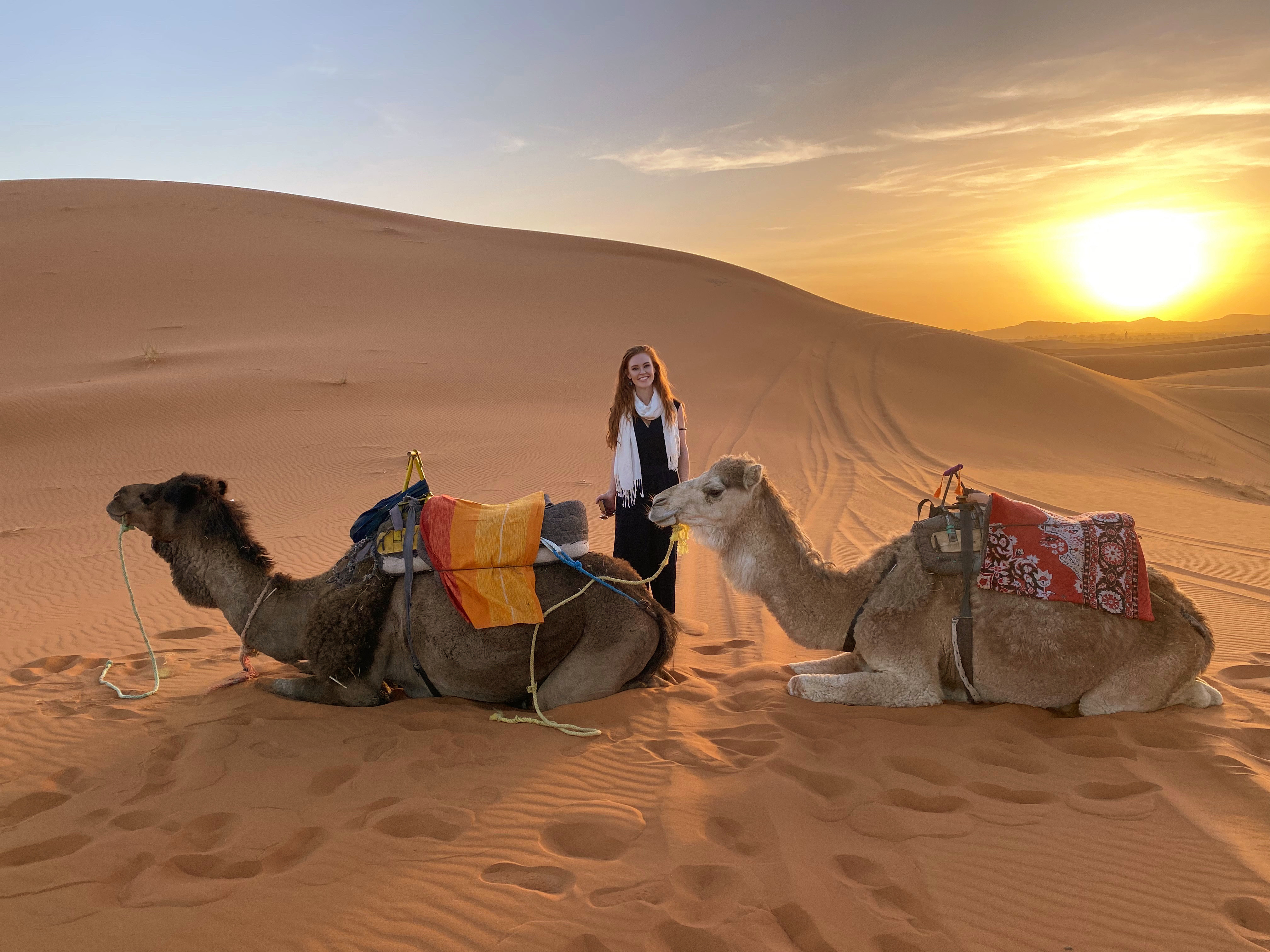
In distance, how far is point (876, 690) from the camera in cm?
492

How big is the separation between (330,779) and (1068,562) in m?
4.35

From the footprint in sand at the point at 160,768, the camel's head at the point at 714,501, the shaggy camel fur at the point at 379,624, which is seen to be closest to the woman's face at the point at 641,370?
the camel's head at the point at 714,501

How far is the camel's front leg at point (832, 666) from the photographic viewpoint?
17.9ft

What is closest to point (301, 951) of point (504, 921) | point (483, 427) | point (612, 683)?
point (504, 921)

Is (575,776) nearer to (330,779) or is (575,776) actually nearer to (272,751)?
(330,779)

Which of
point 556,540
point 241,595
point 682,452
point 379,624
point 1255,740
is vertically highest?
point 682,452

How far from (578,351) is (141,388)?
14.8 metres

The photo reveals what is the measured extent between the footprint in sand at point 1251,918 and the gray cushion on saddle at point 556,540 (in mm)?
3501

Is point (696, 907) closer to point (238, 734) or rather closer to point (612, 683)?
point (612, 683)

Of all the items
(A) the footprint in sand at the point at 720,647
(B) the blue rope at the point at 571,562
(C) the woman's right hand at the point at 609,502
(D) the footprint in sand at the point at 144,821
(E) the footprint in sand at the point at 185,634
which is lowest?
(E) the footprint in sand at the point at 185,634

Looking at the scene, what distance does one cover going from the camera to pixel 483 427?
19156mm

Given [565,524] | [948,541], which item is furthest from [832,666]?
[565,524]

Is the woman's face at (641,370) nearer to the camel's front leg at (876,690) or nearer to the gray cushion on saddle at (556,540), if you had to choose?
the gray cushion on saddle at (556,540)

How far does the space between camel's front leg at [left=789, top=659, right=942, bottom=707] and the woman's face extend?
9.09ft
